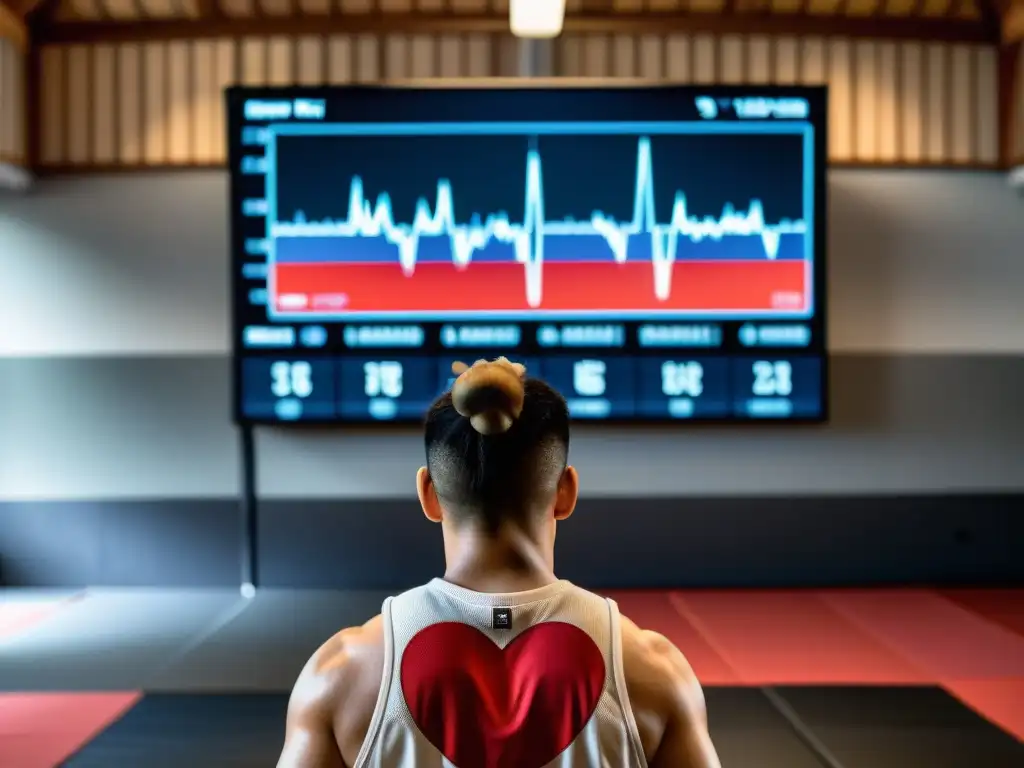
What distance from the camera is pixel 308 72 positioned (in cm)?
356

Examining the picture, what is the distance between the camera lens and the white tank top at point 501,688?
0.68 metres

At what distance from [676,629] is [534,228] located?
1.75m

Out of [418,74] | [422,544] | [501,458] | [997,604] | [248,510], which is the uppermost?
[418,74]

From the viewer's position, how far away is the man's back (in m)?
0.68

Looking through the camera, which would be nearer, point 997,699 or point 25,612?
point 997,699

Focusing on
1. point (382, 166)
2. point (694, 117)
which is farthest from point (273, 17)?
point (694, 117)

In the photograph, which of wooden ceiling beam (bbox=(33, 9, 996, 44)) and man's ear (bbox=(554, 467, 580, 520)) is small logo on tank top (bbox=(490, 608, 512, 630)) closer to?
man's ear (bbox=(554, 467, 580, 520))

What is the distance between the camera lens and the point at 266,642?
273 cm

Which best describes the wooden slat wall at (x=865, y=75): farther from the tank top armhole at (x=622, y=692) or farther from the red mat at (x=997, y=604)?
the tank top armhole at (x=622, y=692)

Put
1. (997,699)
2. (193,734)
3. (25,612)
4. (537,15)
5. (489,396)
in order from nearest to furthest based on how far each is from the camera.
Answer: (489,396)
(193,734)
(997,699)
(537,15)
(25,612)

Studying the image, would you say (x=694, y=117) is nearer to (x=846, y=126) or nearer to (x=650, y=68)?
(x=650, y=68)

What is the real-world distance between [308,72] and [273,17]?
1.01 ft

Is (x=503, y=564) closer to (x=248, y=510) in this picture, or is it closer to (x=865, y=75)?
(x=248, y=510)

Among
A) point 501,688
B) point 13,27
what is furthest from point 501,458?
point 13,27
